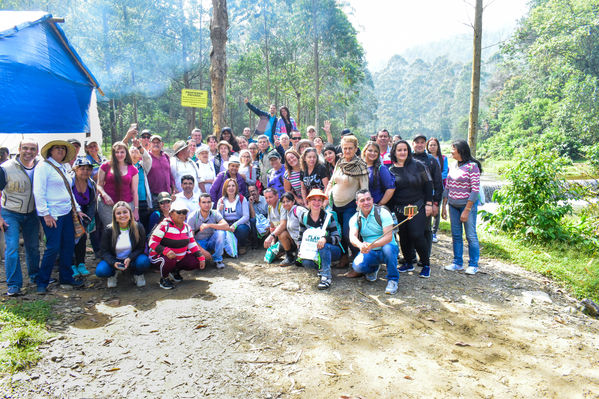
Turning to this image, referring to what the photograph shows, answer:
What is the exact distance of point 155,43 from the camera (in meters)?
26.5

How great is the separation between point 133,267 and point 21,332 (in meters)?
1.42

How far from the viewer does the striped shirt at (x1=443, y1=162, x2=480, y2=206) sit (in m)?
4.86

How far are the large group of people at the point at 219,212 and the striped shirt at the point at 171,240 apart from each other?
0.01 m

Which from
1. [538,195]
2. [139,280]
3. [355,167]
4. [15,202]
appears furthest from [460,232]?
[15,202]

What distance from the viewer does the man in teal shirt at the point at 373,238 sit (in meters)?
4.59

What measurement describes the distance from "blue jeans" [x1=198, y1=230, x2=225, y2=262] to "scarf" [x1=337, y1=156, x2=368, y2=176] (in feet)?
7.21

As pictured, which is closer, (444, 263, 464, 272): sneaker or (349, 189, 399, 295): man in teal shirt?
(349, 189, 399, 295): man in teal shirt

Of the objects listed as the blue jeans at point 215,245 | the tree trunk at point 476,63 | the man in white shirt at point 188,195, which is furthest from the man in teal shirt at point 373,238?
the tree trunk at point 476,63

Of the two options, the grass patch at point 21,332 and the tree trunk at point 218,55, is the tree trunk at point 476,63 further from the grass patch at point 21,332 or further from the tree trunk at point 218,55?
the grass patch at point 21,332

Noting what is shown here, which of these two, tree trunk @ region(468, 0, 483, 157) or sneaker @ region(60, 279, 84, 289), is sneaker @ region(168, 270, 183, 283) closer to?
sneaker @ region(60, 279, 84, 289)

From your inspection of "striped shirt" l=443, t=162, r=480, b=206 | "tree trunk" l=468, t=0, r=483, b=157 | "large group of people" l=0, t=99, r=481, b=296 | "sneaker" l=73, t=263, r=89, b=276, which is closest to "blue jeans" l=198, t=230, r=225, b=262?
"large group of people" l=0, t=99, r=481, b=296

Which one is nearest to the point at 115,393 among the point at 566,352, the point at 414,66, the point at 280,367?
the point at 280,367

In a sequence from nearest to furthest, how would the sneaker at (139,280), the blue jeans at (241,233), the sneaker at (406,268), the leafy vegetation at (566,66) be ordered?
the sneaker at (139,280)
the sneaker at (406,268)
the blue jeans at (241,233)
the leafy vegetation at (566,66)

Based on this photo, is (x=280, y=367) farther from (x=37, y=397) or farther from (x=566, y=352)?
(x=566, y=352)
